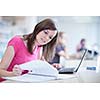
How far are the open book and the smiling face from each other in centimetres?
11

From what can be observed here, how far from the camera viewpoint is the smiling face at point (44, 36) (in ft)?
5.27

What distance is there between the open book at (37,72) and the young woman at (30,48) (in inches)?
0.9

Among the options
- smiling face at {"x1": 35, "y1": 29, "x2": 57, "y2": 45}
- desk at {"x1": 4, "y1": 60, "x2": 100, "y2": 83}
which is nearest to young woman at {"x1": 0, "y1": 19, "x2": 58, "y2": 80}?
smiling face at {"x1": 35, "y1": 29, "x2": 57, "y2": 45}

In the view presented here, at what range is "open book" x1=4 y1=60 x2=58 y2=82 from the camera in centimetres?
158

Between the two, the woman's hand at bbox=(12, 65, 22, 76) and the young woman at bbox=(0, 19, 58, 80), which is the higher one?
the young woman at bbox=(0, 19, 58, 80)

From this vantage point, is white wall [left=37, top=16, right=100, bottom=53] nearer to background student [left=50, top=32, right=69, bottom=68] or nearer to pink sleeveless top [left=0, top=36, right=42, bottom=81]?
background student [left=50, top=32, right=69, bottom=68]

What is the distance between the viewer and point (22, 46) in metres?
1.60

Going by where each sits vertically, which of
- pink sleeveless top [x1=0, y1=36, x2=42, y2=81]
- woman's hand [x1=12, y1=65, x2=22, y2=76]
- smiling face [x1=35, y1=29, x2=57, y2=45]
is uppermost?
smiling face [x1=35, y1=29, x2=57, y2=45]

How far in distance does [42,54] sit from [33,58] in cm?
5

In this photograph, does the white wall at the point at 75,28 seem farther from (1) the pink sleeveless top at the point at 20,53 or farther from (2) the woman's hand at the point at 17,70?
(2) the woman's hand at the point at 17,70

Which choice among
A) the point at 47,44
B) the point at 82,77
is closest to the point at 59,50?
the point at 47,44

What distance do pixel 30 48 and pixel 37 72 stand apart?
129 mm
